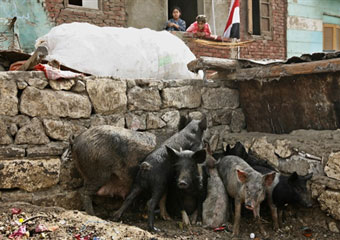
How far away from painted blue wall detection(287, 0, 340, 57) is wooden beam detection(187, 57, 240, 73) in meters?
7.98

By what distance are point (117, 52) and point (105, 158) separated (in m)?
1.61

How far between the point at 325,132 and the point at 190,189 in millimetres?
1762

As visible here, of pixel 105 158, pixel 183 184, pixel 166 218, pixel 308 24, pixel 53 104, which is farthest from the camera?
pixel 308 24

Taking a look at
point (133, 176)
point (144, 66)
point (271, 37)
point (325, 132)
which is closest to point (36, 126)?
point (133, 176)

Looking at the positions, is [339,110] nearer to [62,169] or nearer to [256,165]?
[256,165]

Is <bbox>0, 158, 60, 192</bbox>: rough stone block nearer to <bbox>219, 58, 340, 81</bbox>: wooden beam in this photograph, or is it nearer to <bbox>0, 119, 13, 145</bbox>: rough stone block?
<bbox>0, 119, 13, 145</bbox>: rough stone block

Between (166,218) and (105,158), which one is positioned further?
(166,218)

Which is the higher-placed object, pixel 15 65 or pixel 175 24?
pixel 175 24

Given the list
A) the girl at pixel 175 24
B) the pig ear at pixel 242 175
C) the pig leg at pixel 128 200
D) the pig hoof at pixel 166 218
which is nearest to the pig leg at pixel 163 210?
the pig hoof at pixel 166 218

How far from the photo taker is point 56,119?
425 cm

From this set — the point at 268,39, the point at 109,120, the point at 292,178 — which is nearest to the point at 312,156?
the point at 292,178

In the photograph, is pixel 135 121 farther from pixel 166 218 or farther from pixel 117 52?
pixel 166 218

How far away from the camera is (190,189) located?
424 cm

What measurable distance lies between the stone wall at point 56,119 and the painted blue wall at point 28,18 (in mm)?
4062
